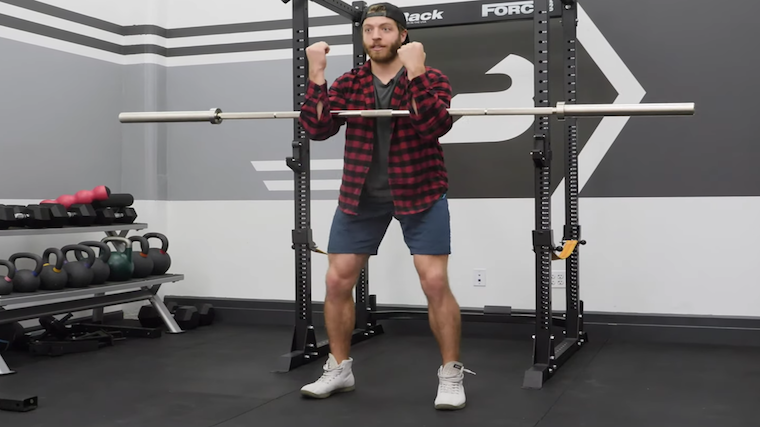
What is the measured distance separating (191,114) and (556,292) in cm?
234

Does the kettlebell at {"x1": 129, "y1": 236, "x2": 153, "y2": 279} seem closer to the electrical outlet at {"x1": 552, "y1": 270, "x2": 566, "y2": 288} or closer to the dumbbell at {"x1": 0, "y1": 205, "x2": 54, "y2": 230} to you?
the dumbbell at {"x1": 0, "y1": 205, "x2": 54, "y2": 230}

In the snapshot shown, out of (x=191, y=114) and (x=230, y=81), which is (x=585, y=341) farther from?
(x=230, y=81)

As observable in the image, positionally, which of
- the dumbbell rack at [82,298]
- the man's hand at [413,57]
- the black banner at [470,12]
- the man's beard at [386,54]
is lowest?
the dumbbell rack at [82,298]

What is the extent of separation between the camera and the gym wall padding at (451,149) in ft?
13.2

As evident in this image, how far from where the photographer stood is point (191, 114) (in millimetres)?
2922

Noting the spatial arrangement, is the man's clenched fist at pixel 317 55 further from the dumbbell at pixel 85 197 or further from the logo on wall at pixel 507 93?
the dumbbell at pixel 85 197

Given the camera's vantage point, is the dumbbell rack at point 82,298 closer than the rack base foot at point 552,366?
No

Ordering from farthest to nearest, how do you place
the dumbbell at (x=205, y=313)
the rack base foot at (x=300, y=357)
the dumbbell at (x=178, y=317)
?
the dumbbell at (x=205, y=313)
the dumbbell at (x=178, y=317)
the rack base foot at (x=300, y=357)

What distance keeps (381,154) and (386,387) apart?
37.6 inches

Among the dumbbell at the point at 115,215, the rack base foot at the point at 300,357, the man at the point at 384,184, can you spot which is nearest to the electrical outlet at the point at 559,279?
the rack base foot at the point at 300,357

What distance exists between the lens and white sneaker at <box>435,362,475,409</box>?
2.73 m

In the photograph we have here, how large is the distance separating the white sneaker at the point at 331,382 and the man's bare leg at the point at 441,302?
42cm

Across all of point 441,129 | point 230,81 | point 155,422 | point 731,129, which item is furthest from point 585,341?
point 230,81

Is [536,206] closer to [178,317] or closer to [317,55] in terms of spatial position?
[317,55]
